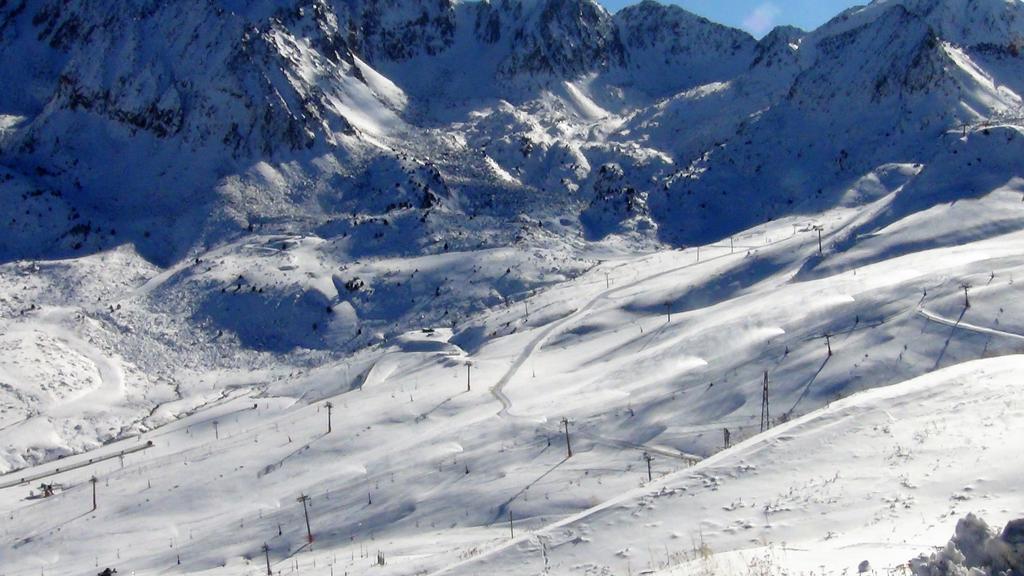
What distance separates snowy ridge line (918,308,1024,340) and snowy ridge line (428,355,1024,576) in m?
14.4

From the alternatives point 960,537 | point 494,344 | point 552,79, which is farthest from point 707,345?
point 552,79

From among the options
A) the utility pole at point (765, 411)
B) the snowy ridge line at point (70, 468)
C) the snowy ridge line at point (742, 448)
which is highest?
the snowy ridge line at point (742, 448)

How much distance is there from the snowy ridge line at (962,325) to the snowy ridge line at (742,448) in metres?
14.4

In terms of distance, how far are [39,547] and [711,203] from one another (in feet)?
259

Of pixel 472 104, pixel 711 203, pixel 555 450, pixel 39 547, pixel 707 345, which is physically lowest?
pixel 39 547

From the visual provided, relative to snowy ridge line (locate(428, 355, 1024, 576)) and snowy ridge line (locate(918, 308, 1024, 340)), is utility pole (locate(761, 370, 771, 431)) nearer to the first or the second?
snowy ridge line (locate(918, 308, 1024, 340))

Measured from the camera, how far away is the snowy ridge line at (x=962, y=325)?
3851cm

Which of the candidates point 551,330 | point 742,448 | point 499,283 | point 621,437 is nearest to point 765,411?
point 621,437

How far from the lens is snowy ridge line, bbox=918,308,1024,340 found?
38509 mm

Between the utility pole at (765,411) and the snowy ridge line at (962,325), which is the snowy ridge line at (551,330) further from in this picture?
the snowy ridge line at (962,325)

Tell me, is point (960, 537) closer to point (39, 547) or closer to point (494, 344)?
point (39, 547)

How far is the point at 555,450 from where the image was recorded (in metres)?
40.2

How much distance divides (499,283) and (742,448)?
6592 cm

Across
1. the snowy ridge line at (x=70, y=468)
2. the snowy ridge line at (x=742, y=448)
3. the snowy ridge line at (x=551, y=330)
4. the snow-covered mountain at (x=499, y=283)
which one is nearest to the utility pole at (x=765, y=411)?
the snow-covered mountain at (x=499, y=283)
